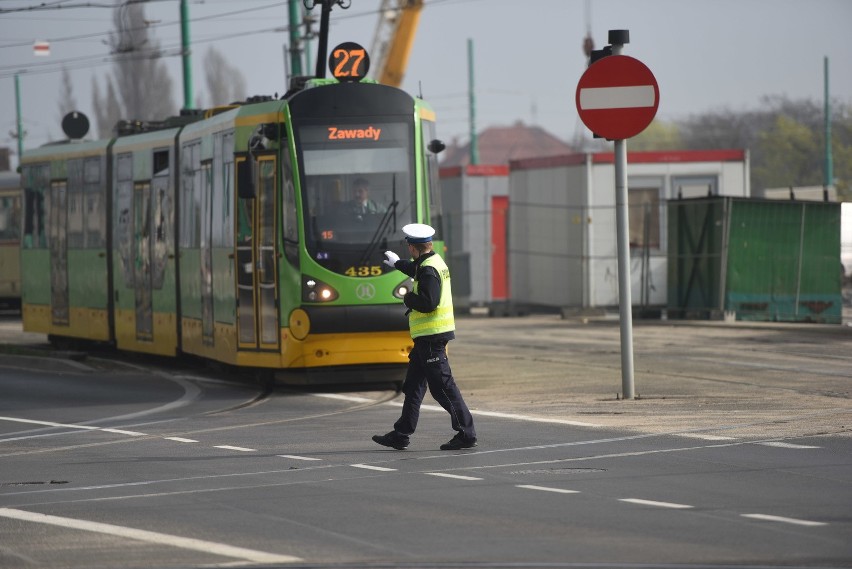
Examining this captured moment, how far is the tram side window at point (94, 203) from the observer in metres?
26.3

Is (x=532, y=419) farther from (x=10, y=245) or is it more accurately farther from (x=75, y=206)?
(x=10, y=245)

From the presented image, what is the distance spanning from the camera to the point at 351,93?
1955 cm

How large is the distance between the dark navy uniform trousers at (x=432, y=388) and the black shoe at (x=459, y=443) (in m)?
0.04

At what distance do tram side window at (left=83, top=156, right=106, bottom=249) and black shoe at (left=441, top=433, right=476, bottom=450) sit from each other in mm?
13740

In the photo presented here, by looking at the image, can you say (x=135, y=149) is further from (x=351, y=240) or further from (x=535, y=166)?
(x=535, y=166)

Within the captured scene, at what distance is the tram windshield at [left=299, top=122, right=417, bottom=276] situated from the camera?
19.1 metres

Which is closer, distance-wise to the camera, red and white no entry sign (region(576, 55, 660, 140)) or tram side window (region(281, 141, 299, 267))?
red and white no entry sign (region(576, 55, 660, 140))

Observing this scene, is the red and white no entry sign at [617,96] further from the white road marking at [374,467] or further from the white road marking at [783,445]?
the white road marking at [374,467]

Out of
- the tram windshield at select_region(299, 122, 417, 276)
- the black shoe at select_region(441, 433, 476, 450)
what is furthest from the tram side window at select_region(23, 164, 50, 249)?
the black shoe at select_region(441, 433, 476, 450)

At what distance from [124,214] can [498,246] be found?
16.7 m

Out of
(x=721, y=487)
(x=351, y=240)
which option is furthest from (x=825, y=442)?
(x=351, y=240)

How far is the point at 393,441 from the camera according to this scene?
535 inches

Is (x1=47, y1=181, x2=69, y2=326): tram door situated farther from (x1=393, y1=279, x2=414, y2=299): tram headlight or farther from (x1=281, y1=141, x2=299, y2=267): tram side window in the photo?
(x1=393, y1=279, x2=414, y2=299): tram headlight


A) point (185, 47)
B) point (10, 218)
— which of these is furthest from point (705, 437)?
point (10, 218)
